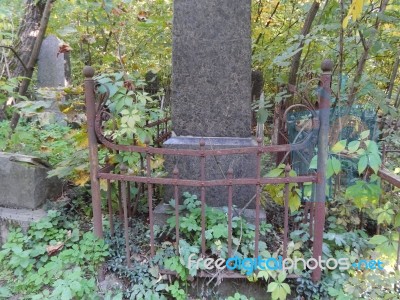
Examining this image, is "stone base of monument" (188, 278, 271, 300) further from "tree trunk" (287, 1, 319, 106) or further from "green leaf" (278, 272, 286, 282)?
"tree trunk" (287, 1, 319, 106)

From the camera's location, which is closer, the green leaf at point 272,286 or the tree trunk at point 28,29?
the green leaf at point 272,286

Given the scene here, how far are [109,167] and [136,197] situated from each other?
51 centimetres

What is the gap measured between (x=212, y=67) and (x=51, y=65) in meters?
4.80

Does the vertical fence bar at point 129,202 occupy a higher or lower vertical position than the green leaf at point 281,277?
higher

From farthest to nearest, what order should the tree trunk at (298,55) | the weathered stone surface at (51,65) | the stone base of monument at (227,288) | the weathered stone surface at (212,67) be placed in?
the weathered stone surface at (51,65) → the tree trunk at (298,55) → the weathered stone surface at (212,67) → the stone base of monument at (227,288)

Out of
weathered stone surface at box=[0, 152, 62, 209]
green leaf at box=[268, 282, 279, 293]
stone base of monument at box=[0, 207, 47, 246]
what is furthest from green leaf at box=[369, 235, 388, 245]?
weathered stone surface at box=[0, 152, 62, 209]

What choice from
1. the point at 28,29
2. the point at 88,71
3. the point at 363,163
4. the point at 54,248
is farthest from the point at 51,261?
the point at 28,29

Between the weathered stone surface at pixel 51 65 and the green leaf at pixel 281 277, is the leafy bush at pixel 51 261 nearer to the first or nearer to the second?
the green leaf at pixel 281 277

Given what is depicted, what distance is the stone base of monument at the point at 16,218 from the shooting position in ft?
A: 8.55

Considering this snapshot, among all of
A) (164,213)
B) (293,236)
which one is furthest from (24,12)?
(293,236)

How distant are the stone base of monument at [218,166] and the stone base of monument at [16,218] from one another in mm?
1073

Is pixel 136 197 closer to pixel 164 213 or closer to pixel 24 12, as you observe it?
pixel 164 213

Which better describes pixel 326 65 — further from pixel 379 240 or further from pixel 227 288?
pixel 227 288

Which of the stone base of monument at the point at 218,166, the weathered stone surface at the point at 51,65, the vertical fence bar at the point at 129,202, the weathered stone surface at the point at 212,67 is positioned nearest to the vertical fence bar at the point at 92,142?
the vertical fence bar at the point at 129,202
